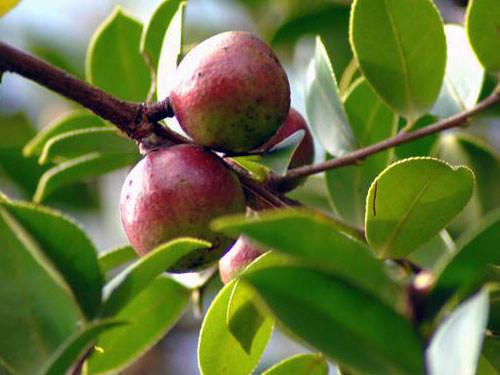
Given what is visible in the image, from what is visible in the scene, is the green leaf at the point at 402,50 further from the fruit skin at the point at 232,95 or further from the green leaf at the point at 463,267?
the green leaf at the point at 463,267

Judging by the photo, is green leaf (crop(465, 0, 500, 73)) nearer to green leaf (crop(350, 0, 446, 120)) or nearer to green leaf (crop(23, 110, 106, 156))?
green leaf (crop(350, 0, 446, 120))

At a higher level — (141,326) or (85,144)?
(85,144)

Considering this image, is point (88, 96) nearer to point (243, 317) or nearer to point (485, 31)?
point (243, 317)

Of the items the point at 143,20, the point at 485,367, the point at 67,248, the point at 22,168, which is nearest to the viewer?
the point at 67,248

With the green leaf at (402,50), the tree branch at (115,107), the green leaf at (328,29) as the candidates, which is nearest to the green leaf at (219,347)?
the tree branch at (115,107)

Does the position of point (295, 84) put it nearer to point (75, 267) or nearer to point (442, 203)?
point (442, 203)

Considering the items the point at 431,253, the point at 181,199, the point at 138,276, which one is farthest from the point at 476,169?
the point at 138,276

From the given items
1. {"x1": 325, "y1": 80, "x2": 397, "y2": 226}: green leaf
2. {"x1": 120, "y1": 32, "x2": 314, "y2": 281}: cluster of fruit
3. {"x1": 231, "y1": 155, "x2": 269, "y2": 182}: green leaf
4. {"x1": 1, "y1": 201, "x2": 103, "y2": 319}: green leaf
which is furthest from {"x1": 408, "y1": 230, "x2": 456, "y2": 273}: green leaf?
{"x1": 1, "y1": 201, "x2": 103, "y2": 319}: green leaf
